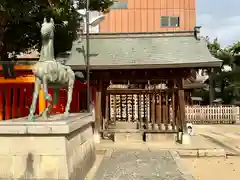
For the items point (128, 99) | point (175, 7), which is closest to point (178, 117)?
point (128, 99)

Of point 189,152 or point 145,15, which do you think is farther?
point 145,15

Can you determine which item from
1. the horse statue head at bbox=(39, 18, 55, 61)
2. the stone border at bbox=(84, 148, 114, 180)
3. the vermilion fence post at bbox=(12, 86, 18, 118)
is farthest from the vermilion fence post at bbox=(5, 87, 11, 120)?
the horse statue head at bbox=(39, 18, 55, 61)

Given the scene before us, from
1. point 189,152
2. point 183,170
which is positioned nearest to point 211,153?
point 189,152

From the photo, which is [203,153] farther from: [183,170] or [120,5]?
[120,5]

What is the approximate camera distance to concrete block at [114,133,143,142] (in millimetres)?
13531

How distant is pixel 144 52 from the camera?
1353 centimetres

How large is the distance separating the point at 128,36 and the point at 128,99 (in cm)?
504

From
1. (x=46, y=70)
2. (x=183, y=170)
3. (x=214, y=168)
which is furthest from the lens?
(x=214, y=168)

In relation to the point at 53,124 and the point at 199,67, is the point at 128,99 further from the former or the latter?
the point at 53,124

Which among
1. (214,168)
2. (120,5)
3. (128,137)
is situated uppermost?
(120,5)

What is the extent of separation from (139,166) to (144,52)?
6.19 metres

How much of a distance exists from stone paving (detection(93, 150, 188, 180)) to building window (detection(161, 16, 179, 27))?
A: 70.5 feet

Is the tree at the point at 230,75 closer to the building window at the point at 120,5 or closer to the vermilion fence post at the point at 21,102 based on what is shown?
the building window at the point at 120,5

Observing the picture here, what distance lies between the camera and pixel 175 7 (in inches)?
1196
